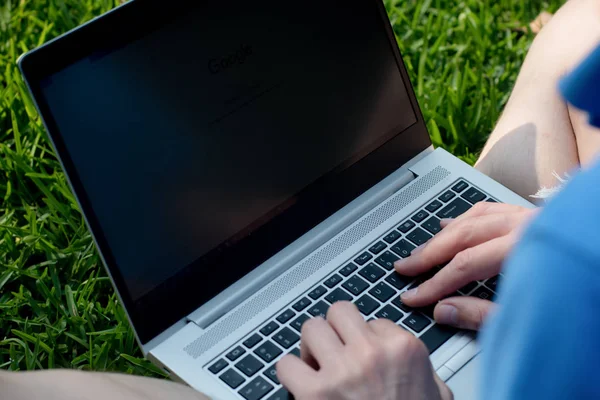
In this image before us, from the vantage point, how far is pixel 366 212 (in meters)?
1.27

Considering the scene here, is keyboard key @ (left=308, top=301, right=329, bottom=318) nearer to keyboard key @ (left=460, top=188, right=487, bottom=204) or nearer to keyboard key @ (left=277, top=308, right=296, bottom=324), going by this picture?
keyboard key @ (left=277, top=308, right=296, bottom=324)

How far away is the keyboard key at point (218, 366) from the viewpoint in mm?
1033

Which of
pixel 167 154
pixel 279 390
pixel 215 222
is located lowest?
pixel 279 390

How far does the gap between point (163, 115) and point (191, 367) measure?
13.6 inches

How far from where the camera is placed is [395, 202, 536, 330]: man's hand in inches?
41.9

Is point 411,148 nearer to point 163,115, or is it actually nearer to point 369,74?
point 369,74

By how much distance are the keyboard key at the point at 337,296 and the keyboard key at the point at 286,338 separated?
81 millimetres

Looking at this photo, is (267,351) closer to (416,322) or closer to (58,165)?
(416,322)

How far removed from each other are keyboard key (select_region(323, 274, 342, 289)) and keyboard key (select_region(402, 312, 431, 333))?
12 cm

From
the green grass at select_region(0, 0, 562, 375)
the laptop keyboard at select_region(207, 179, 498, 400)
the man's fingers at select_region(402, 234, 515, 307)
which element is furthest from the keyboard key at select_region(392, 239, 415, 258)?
the green grass at select_region(0, 0, 562, 375)

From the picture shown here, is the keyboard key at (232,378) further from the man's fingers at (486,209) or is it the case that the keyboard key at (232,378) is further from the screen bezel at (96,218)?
the man's fingers at (486,209)

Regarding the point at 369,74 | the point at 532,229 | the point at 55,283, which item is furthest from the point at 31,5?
the point at 532,229

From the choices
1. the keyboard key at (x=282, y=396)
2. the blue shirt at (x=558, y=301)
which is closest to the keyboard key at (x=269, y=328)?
the keyboard key at (x=282, y=396)

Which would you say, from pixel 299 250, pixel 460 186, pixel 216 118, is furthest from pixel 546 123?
pixel 216 118
